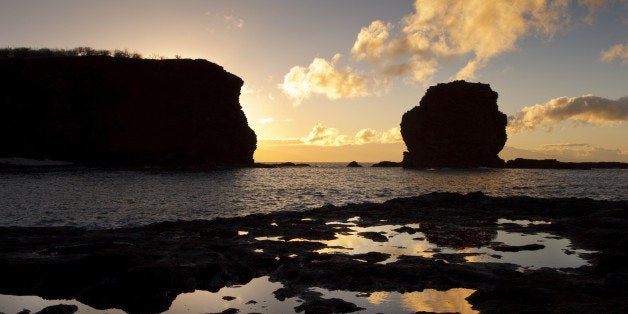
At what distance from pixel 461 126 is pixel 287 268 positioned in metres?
149

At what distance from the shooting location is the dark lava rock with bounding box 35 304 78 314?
9.68 meters

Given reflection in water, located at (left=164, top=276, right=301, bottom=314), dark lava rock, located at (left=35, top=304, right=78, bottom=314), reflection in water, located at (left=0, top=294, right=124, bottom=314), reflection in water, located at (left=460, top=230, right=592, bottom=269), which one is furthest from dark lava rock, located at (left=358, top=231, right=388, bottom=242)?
dark lava rock, located at (left=35, top=304, right=78, bottom=314)

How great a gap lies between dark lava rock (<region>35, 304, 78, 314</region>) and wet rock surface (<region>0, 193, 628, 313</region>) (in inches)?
20.6

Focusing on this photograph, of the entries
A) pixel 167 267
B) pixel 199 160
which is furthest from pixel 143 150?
pixel 167 267

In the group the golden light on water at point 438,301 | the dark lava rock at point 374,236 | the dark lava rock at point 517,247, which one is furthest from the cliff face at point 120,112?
the golden light on water at point 438,301

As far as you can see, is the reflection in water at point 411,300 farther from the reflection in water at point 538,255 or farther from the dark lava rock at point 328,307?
the reflection in water at point 538,255

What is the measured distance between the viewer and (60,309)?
9.82 metres

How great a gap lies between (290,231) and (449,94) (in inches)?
5708

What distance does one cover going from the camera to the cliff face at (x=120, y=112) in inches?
3912

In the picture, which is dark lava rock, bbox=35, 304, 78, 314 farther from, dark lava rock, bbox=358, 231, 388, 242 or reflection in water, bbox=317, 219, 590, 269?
dark lava rock, bbox=358, 231, 388, 242

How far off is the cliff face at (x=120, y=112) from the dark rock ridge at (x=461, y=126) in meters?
73.9

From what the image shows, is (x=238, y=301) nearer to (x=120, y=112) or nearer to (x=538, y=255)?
(x=538, y=255)

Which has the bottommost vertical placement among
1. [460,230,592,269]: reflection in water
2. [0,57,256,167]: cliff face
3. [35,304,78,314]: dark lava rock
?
[35,304,78,314]: dark lava rock

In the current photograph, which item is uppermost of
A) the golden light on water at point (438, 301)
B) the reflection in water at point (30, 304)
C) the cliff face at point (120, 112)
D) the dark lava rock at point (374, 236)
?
the cliff face at point (120, 112)
